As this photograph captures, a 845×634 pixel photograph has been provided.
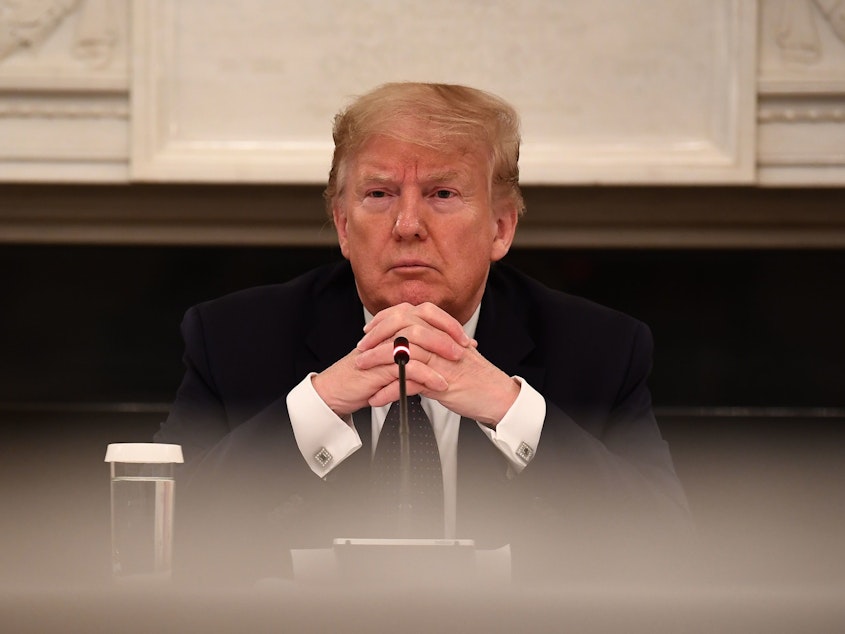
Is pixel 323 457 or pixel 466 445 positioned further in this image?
pixel 466 445

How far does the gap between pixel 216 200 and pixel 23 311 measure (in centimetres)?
56

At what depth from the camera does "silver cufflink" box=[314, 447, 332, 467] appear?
152 cm

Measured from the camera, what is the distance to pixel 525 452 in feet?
5.03

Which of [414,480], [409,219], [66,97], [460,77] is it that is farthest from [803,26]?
[66,97]

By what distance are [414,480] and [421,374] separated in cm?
20

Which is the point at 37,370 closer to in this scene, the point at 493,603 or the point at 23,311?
the point at 23,311

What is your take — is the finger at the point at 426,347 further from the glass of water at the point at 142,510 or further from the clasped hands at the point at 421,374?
the glass of water at the point at 142,510

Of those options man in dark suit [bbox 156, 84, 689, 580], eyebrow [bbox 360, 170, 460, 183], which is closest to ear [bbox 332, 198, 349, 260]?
man in dark suit [bbox 156, 84, 689, 580]

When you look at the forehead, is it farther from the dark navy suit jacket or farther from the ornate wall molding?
the ornate wall molding

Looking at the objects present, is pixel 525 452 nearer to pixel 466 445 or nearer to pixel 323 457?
pixel 466 445

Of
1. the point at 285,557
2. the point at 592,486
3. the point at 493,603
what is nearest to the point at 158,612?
the point at 493,603

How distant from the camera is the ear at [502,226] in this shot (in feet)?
5.91

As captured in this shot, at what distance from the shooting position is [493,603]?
0.61m

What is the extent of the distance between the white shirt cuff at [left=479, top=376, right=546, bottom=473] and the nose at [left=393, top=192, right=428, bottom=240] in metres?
0.27
